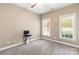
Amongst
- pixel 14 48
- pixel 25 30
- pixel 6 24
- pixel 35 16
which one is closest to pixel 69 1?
pixel 35 16

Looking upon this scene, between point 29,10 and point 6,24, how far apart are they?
25.8 inches

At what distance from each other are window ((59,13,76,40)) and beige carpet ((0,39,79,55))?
10.6 inches

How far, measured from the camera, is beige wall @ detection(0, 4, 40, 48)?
1.97 meters

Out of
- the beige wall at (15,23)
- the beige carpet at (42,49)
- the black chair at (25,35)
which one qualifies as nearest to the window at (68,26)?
the beige carpet at (42,49)

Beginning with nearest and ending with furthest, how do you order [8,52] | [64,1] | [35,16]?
[64,1] → [8,52] → [35,16]

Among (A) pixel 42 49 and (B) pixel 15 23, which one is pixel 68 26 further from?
(B) pixel 15 23

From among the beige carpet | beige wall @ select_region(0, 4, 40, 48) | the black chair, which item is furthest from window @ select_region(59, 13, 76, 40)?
the black chair

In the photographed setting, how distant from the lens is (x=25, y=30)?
6.89 ft

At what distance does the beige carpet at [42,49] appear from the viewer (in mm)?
1938

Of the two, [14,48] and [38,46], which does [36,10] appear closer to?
[38,46]

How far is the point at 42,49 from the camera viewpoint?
209 centimetres

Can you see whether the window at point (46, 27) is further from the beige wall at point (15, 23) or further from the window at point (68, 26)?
the window at point (68, 26)

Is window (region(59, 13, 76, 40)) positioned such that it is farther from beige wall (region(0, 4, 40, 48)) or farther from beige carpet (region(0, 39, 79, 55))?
beige wall (region(0, 4, 40, 48))

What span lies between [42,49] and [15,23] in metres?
0.93
